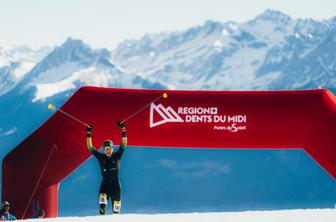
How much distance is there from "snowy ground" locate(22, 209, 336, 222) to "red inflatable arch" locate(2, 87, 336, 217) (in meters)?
7.47

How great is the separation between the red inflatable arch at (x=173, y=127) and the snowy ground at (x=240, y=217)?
7474 millimetres

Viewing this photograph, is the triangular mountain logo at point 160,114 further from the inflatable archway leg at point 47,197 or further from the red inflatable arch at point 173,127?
the inflatable archway leg at point 47,197

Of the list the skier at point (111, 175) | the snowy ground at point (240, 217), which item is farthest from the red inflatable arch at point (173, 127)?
the snowy ground at point (240, 217)

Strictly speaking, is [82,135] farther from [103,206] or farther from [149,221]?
[149,221]

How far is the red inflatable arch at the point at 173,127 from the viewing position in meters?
19.2

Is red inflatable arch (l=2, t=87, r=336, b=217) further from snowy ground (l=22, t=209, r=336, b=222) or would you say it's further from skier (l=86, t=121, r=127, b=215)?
snowy ground (l=22, t=209, r=336, b=222)

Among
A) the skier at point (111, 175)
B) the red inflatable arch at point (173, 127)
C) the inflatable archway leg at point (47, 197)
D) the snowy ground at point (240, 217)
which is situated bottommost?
the snowy ground at point (240, 217)

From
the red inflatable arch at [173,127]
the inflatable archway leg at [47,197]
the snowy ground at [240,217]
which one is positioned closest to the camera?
the snowy ground at [240,217]

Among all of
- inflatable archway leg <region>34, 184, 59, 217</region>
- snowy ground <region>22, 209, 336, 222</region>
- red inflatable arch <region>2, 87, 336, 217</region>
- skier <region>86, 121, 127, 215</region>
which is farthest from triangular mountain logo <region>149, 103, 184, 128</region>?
snowy ground <region>22, 209, 336, 222</region>

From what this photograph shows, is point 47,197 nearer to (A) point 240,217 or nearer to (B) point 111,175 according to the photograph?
(B) point 111,175

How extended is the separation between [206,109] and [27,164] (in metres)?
4.54

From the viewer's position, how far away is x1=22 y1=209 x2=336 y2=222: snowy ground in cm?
1102

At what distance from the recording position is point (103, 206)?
14875 mm

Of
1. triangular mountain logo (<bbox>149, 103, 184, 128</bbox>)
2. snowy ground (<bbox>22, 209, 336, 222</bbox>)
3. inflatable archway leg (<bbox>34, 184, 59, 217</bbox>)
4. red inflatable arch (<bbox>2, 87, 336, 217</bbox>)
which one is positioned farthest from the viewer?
triangular mountain logo (<bbox>149, 103, 184, 128</bbox>)
